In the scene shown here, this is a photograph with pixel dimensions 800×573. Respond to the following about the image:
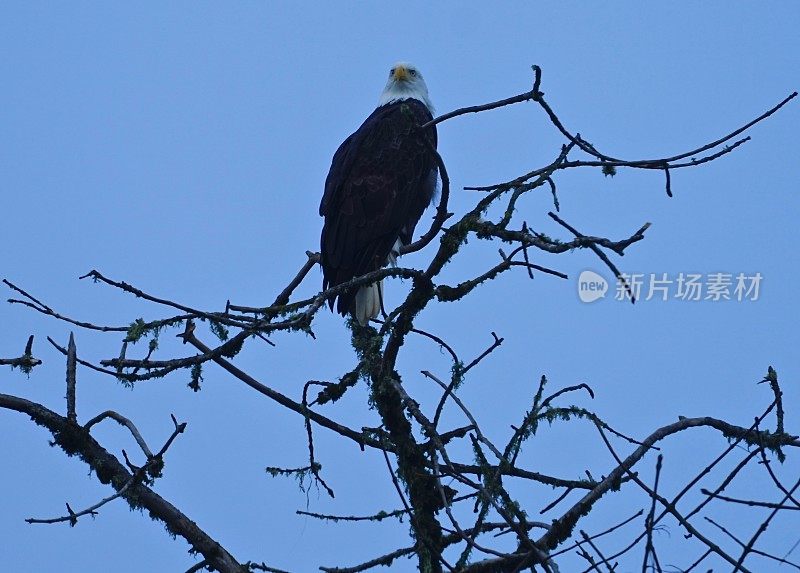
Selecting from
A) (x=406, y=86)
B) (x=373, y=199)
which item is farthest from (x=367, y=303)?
(x=406, y=86)

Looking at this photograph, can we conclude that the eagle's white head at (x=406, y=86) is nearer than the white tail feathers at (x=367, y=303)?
No

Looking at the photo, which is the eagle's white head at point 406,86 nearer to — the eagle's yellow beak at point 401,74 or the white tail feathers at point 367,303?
the eagle's yellow beak at point 401,74

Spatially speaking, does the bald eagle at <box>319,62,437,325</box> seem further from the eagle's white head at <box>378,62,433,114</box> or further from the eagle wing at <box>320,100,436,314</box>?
the eagle's white head at <box>378,62,433,114</box>

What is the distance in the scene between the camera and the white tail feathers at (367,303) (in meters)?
5.25

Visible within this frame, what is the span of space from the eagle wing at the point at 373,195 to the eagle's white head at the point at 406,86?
1.37 metres

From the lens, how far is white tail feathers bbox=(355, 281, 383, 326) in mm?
5246

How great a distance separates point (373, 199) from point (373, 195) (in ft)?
0.08

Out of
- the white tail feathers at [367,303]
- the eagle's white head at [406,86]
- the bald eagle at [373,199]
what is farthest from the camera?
the eagle's white head at [406,86]

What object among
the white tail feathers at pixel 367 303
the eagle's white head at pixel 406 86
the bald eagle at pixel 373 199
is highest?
the eagle's white head at pixel 406 86

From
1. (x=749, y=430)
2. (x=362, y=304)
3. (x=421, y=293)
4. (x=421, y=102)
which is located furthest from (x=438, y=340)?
(x=421, y=102)

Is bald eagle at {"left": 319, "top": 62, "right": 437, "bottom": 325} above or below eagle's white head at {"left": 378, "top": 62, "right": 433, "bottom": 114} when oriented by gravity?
below

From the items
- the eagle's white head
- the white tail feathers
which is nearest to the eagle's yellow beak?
the eagle's white head

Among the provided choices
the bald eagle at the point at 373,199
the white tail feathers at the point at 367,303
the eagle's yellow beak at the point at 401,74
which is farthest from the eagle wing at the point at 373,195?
the eagle's yellow beak at the point at 401,74

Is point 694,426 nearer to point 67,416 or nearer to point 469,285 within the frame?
point 469,285
